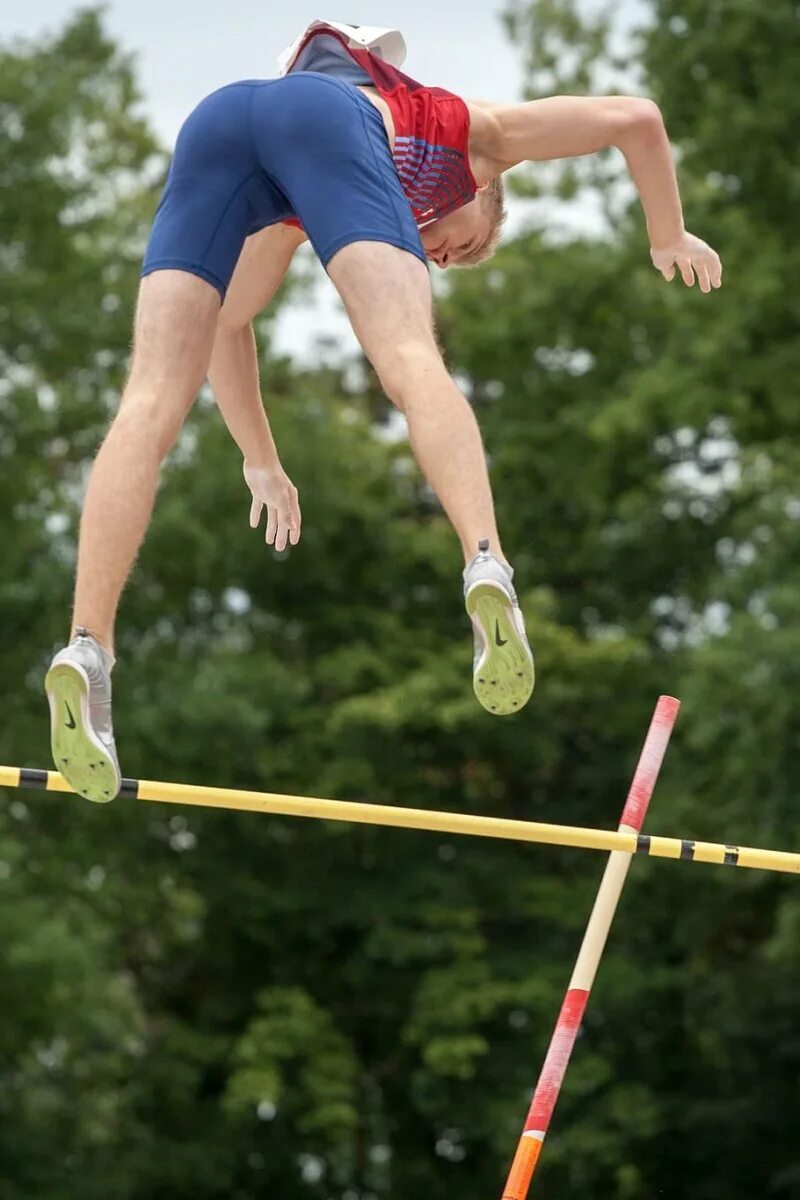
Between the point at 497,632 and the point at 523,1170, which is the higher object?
the point at 497,632

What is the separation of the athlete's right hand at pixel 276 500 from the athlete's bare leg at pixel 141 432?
2.48 feet

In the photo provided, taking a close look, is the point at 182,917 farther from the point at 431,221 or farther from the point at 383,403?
the point at 431,221

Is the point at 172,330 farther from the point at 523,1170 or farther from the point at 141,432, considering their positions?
the point at 523,1170

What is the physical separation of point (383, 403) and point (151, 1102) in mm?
7024

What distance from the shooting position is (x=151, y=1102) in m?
18.1

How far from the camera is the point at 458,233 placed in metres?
4.23

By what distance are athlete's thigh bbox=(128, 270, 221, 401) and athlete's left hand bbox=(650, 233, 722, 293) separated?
3.53 feet

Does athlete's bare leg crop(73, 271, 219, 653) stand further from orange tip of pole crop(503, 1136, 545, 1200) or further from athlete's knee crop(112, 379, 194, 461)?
orange tip of pole crop(503, 1136, 545, 1200)

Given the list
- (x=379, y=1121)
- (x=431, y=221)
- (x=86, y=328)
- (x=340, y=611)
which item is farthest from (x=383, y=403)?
(x=431, y=221)

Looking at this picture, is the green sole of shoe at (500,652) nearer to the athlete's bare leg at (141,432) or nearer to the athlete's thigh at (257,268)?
the athlete's bare leg at (141,432)

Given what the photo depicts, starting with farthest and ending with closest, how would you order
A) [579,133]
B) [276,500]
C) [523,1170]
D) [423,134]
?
[523,1170] < [276,500] < [579,133] < [423,134]

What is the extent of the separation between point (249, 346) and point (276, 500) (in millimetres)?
445

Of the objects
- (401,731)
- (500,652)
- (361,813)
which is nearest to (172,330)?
(500,652)

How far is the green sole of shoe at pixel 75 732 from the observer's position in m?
3.51
